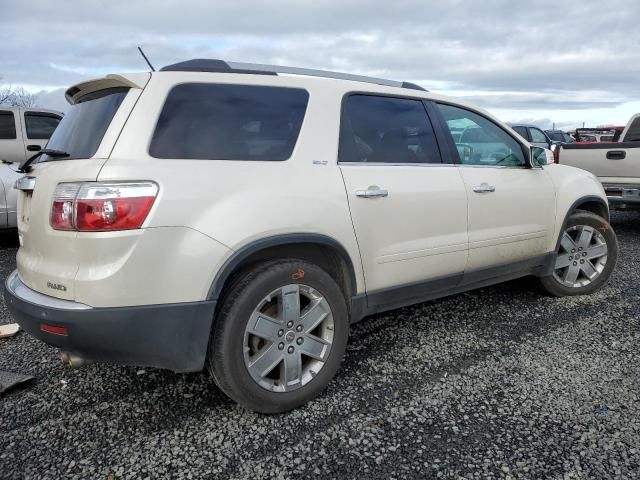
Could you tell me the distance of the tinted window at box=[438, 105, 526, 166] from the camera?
3.75 metres

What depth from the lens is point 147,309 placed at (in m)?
2.34

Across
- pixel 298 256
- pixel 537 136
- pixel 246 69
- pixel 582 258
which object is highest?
pixel 246 69

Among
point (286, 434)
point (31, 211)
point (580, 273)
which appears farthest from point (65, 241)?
point (580, 273)

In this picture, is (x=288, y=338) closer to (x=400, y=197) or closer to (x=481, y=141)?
(x=400, y=197)

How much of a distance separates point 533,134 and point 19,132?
14.6m

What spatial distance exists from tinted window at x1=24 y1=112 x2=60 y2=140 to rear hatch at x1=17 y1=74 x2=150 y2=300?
25.6ft

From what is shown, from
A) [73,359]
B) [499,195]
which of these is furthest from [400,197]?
[73,359]

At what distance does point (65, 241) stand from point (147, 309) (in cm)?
49

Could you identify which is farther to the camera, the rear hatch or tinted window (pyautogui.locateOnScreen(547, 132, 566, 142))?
tinted window (pyautogui.locateOnScreen(547, 132, 566, 142))

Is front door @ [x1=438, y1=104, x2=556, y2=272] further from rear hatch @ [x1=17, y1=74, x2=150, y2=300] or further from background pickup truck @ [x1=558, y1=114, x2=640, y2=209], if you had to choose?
background pickup truck @ [x1=558, y1=114, x2=640, y2=209]

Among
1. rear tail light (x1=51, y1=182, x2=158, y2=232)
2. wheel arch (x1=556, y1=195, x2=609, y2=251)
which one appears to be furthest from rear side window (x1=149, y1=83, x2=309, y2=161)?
wheel arch (x1=556, y1=195, x2=609, y2=251)

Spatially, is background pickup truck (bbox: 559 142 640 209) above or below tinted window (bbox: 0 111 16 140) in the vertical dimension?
above

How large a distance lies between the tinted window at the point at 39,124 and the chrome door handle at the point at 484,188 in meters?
8.62

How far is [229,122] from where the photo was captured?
266 cm
